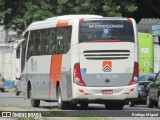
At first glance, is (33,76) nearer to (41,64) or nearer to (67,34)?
(41,64)

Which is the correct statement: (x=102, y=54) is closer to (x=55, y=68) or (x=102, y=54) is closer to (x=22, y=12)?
(x=55, y=68)

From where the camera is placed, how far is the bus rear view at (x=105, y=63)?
26.4 m

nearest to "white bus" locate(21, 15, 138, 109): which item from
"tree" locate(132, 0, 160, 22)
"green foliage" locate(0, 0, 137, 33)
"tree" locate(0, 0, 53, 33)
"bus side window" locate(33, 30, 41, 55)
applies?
"bus side window" locate(33, 30, 41, 55)

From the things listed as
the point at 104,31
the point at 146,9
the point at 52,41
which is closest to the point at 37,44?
the point at 52,41

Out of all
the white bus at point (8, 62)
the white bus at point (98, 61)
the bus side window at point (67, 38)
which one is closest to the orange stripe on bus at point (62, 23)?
the white bus at point (98, 61)

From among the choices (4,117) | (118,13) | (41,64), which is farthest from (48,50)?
(118,13)

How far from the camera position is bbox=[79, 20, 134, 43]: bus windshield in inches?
1046

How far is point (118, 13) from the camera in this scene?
4791 cm

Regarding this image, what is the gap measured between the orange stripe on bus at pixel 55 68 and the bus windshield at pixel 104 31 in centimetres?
172

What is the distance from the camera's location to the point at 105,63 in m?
26.5

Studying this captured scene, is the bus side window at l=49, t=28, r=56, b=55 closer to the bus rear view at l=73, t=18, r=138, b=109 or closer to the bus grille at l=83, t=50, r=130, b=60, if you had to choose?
the bus rear view at l=73, t=18, r=138, b=109

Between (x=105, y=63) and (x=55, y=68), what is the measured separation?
8.80 feet

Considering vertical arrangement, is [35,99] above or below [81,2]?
below

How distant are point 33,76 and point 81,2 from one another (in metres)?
18.1
